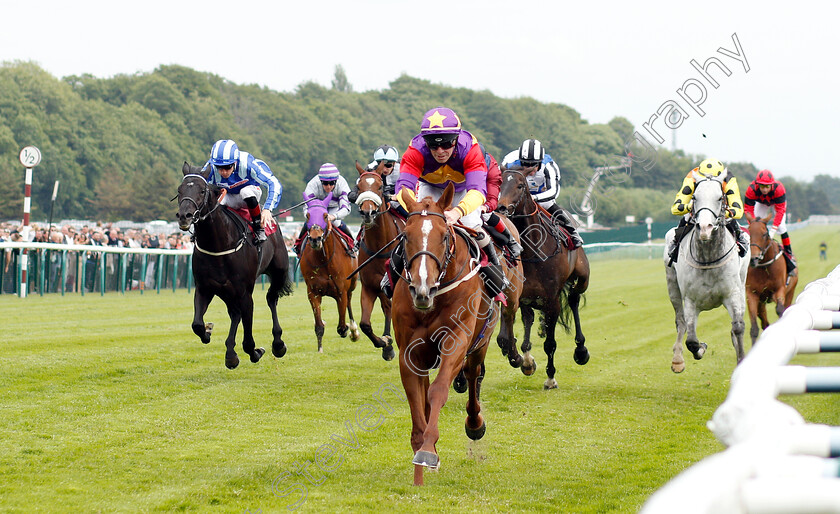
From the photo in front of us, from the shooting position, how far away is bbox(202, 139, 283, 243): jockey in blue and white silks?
8.95 meters

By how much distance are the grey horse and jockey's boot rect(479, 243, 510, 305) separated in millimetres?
2856

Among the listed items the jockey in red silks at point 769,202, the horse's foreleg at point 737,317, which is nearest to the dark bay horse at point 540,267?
the horse's foreleg at point 737,317

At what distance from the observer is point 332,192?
38.2 feet

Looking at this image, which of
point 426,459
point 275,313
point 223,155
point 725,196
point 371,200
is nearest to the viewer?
point 426,459

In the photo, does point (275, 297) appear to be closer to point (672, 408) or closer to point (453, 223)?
point (672, 408)

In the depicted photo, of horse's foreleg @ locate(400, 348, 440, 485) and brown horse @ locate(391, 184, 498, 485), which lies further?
horse's foreleg @ locate(400, 348, 440, 485)

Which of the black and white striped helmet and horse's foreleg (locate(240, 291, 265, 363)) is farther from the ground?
the black and white striped helmet

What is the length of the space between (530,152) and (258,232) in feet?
9.69

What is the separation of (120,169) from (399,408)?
1846 inches

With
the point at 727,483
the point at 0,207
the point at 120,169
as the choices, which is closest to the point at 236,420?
the point at 727,483

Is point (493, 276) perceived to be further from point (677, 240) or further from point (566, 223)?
point (677, 240)

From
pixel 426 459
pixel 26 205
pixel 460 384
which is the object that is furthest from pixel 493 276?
pixel 26 205

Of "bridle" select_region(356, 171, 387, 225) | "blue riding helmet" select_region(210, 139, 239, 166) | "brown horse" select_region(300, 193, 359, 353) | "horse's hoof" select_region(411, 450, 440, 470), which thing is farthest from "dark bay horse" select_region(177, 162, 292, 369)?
"horse's hoof" select_region(411, 450, 440, 470)

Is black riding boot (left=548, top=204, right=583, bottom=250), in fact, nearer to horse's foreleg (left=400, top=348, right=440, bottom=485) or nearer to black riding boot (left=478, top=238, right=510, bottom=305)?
black riding boot (left=478, top=238, right=510, bottom=305)
